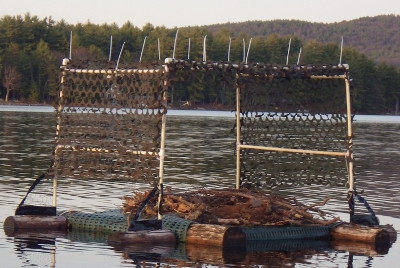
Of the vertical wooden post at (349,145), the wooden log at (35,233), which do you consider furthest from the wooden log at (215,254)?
the vertical wooden post at (349,145)

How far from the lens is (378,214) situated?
2062 cm

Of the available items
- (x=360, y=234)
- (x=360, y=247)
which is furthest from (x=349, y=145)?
(x=360, y=247)

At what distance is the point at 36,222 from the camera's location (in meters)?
17.0

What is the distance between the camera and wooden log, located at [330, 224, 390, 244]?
56.8 ft

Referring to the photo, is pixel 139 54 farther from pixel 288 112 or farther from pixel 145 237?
pixel 145 237

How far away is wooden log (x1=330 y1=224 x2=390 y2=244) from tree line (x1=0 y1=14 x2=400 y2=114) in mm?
78000

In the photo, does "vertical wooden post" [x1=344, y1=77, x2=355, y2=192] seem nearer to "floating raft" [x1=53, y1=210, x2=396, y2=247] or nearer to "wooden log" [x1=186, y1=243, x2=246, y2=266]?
"floating raft" [x1=53, y1=210, x2=396, y2=247]

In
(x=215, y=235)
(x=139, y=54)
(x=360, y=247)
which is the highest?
(x=139, y=54)

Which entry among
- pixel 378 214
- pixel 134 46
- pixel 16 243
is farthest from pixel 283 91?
pixel 134 46

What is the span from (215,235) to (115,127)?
8.90 feet

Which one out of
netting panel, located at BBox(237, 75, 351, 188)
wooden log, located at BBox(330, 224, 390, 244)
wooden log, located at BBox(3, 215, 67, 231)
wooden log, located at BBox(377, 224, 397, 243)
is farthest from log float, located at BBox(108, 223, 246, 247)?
netting panel, located at BBox(237, 75, 351, 188)

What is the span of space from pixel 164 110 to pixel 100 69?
1.80m

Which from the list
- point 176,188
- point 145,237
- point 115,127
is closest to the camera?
point 145,237

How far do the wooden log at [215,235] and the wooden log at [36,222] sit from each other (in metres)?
2.36
